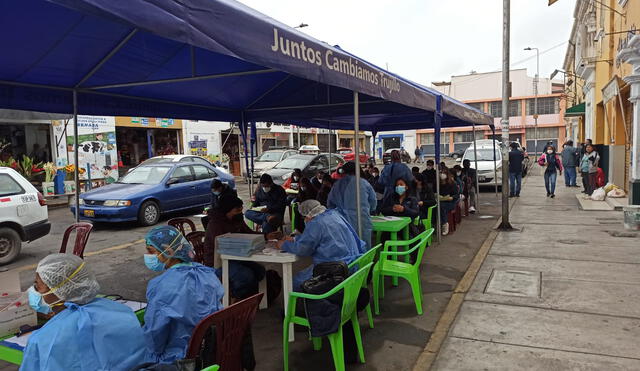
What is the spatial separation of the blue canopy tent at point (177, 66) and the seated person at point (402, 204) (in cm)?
131

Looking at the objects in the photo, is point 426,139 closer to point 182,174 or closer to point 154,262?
point 182,174

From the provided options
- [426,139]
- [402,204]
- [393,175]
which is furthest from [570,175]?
[426,139]

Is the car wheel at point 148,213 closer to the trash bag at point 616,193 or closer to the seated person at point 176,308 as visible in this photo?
the seated person at point 176,308

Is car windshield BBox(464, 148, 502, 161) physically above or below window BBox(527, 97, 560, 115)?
below

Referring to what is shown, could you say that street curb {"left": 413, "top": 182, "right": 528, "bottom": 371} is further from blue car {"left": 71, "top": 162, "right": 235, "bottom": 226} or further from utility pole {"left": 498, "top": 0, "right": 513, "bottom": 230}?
blue car {"left": 71, "top": 162, "right": 235, "bottom": 226}

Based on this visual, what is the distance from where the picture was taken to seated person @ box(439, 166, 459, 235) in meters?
8.77

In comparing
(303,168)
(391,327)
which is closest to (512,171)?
(303,168)

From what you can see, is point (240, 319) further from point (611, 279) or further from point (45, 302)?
point (611, 279)

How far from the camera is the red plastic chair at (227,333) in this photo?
2332 millimetres

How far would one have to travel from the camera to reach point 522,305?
16.3 ft

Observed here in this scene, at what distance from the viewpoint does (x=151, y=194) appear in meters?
10.5

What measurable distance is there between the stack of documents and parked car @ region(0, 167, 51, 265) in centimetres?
486

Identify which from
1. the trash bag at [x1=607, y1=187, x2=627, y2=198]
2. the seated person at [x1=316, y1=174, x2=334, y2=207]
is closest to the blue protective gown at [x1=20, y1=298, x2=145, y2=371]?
the seated person at [x1=316, y1=174, x2=334, y2=207]

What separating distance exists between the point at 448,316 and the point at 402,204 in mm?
2576
